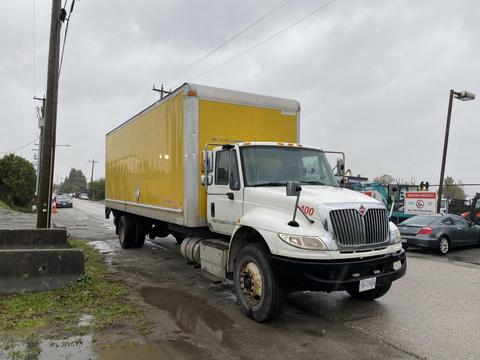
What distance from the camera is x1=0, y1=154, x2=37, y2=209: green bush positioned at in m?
40.0

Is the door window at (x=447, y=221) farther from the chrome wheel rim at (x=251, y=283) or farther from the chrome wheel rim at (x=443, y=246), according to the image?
the chrome wheel rim at (x=251, y=283)

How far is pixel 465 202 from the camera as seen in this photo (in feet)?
66.0

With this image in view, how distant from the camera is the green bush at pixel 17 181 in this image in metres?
40.0

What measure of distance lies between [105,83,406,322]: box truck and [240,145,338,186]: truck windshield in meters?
0.02

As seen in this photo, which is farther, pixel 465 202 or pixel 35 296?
pixel 465 202

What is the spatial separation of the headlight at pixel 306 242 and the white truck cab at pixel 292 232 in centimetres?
1

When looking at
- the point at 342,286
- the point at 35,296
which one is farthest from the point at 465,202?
the point at 35,296

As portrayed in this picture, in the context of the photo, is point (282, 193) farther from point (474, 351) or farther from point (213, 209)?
point (474, 351)

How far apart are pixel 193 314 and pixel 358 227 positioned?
262cm

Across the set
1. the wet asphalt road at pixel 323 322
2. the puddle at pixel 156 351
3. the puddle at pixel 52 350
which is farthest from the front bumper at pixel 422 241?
the puddle at pixel 52 350

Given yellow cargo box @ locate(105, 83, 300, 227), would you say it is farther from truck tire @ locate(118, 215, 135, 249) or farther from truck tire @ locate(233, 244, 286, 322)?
truck tire @ locate(118, 215, 135, 249)

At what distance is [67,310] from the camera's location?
19.3ft

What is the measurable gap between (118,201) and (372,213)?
867 cm

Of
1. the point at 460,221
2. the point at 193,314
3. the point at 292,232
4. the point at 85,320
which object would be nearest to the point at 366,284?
the point at 292,232
